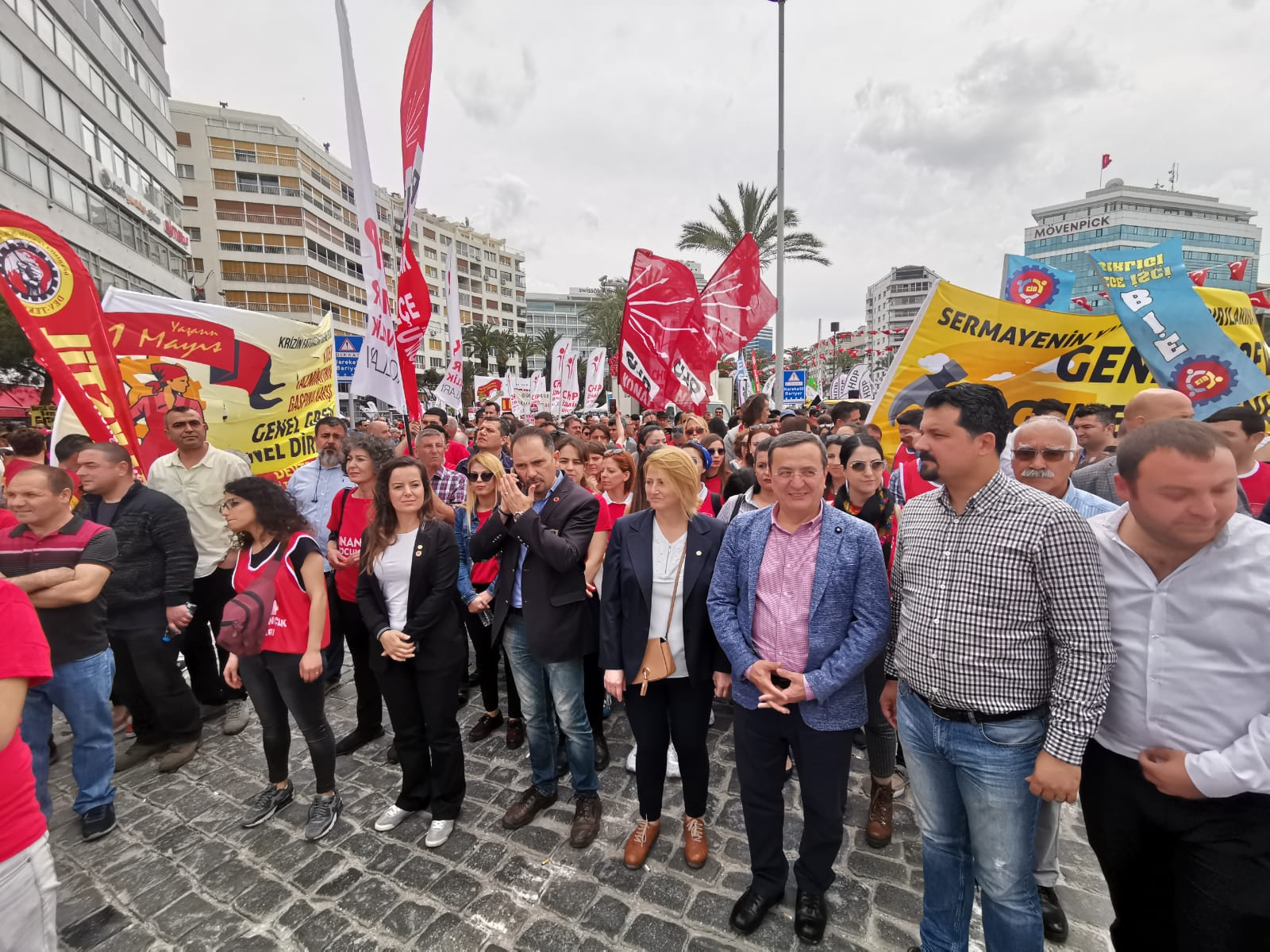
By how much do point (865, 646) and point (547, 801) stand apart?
2311 mm

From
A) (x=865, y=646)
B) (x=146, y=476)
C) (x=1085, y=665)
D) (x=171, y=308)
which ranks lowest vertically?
(x=865, y=646)

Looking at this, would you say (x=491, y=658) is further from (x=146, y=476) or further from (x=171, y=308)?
(x=171, y=308)

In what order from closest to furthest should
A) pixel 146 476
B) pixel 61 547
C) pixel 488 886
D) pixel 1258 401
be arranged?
pixel 488 886, pixel 61 547, pixel 146 476, pixel 1258 401

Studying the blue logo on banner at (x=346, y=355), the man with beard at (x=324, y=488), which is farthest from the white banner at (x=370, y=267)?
the blue logo on banner at (x=346, y=355)

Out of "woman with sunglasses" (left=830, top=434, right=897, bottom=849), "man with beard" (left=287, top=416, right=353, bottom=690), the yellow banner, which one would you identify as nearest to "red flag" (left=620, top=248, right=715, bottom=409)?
the yellow banner

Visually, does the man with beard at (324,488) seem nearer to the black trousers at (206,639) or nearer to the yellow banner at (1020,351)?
the black trousers at (206,639)

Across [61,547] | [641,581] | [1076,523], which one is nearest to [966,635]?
[1076,523]

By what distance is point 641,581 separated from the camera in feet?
9.30

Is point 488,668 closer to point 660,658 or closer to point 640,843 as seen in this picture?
point 640,843

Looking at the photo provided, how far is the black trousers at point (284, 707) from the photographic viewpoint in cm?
324

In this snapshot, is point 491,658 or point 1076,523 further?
point 491,658

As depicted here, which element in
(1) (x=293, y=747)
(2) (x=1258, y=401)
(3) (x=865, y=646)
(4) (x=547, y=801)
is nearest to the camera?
(3) (x=865, y=646)

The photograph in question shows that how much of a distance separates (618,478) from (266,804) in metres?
3.10

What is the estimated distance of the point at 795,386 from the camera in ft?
53.2
